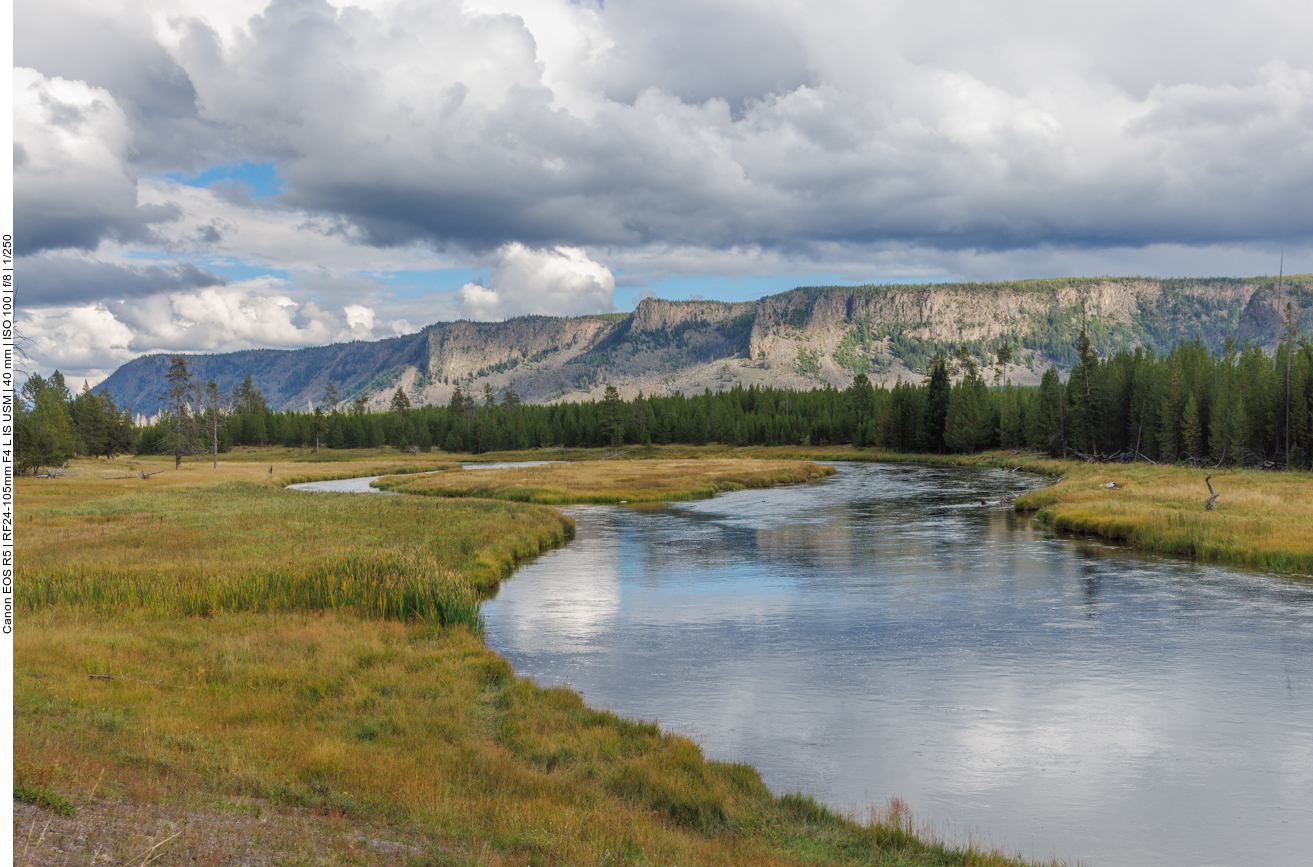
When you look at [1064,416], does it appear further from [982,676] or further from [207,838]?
[207,838]

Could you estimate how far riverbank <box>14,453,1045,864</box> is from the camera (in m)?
9.69

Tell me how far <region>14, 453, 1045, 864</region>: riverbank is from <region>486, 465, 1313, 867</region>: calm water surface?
230 cm

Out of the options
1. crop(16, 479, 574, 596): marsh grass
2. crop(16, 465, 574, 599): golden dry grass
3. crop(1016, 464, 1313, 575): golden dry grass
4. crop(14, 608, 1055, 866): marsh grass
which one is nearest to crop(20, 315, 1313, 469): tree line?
crop(1016, 464, 1313, 575): golden dry grass

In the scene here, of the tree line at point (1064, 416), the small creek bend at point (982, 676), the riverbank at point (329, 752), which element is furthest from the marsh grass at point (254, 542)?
the tree line at point (1064, 416)

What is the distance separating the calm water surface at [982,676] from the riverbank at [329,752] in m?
2.30

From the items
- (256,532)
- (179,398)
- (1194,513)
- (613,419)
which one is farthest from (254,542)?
(613,419)

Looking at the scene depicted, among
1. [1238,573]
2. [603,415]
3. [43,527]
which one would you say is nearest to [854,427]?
[603,415]

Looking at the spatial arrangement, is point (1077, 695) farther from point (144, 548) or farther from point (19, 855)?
point (144, 548)

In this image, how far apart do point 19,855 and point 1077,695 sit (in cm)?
2114

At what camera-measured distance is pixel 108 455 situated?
463 feet

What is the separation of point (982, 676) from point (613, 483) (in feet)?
218

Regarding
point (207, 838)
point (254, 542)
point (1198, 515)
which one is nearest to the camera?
point (207, 838)

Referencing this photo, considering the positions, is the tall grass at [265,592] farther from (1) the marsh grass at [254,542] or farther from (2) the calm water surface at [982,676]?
(2) the calm water surface at [982,676]

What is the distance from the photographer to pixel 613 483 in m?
86.9
